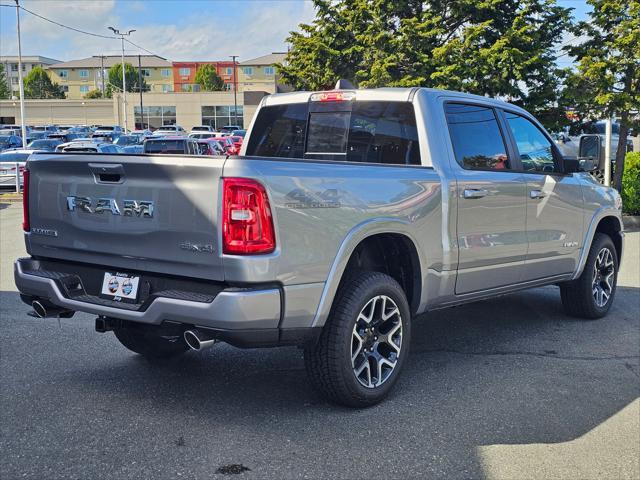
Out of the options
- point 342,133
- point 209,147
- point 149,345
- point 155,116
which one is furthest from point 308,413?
point 155,116

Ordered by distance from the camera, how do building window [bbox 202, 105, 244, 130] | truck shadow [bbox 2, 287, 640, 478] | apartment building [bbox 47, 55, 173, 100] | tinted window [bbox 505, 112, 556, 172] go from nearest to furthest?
truck shadow [bbox 2, 287, 640, 478] → tinted window [bbox 505, 112, 556, 172] → building window [bbox 202, 105, 244, 130] → apartment building [bbox 47, 55, 173, 100]

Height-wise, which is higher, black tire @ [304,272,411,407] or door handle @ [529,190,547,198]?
door handle @ [529,190,547,198]

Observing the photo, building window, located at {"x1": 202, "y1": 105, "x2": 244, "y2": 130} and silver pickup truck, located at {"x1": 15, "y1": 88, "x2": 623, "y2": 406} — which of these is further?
building window, located at {"x1": 202, "y1": 105, "x2": 244, "y2": 130}

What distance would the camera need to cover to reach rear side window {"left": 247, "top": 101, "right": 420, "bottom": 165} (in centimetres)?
506

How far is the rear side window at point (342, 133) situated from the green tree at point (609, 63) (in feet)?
30.7

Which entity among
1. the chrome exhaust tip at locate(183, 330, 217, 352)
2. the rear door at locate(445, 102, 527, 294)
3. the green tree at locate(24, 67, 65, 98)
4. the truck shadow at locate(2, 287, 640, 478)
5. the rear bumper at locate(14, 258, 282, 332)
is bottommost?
the truck shadow at locate(2, 287, 640, 478)

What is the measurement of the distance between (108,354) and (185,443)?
1932mm

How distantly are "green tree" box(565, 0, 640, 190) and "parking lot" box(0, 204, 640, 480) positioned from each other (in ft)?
27.4

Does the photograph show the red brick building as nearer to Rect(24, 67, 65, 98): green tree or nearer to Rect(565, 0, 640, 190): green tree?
Rect(24, 67, 65, 98): green tree

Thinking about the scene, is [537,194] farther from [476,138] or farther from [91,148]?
[91,148]

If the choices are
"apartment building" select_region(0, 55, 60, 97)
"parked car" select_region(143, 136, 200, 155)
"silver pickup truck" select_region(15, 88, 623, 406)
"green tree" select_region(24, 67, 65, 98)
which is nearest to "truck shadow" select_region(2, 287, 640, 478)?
"silver pickup truck" select_region(15, 88, 623, 406)

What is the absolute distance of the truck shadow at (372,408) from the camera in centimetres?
390

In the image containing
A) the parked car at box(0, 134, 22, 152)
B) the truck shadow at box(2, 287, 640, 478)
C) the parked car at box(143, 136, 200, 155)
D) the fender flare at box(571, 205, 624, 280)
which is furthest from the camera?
the parked car at box(0, 134, 22, 152)

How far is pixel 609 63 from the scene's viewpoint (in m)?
13.3
